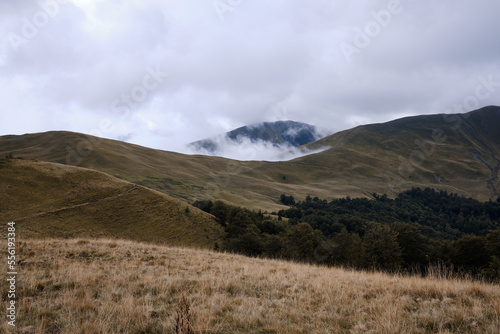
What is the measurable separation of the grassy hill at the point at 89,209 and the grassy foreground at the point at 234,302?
41374 millimetres

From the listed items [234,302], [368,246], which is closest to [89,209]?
[368,246]

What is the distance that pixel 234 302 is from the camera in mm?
7242

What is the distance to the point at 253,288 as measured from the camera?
871cm

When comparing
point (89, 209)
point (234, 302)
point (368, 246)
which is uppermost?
point (234, 302)

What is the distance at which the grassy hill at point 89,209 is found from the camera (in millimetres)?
46438

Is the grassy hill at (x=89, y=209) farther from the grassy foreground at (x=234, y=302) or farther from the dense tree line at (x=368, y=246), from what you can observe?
the grassy foreground at (x=234, y=302)

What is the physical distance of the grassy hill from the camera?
46438mm

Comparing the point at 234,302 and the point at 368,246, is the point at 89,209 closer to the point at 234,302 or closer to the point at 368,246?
the point at 368,246

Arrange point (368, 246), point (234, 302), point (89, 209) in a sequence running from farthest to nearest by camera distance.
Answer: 1. point (89, 209)
2. point (368, 246)
3. point (234, 302)

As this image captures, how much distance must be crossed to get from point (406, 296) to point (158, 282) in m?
7.94

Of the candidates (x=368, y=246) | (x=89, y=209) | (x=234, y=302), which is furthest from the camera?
(x=89, y=209)

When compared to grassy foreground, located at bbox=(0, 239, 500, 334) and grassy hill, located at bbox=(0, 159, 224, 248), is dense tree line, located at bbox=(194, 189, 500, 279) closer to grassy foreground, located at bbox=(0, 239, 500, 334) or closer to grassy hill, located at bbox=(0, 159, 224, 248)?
grassy hill, located at bbox=(0, 159, 224, 248)

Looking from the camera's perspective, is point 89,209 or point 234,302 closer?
point 234,302

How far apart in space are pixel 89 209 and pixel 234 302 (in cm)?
5714
